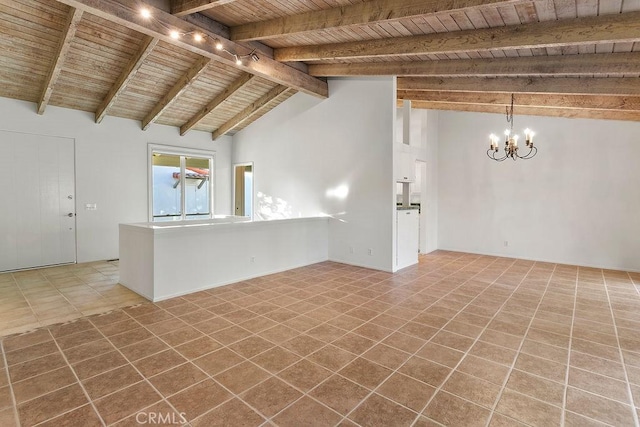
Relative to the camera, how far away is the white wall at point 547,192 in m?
5.88

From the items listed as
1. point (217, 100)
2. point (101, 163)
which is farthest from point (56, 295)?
→ point (217, 100)

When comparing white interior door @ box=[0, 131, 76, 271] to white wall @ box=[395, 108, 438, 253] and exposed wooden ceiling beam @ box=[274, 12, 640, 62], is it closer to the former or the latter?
exposed wooden ceiling beam @ box=[274, 12, 640, 62]

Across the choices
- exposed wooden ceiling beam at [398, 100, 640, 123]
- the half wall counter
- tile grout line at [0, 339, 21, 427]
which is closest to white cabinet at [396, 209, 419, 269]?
the half wall counter

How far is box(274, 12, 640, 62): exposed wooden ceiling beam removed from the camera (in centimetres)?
289

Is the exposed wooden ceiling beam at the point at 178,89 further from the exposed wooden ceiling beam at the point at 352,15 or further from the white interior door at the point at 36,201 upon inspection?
the white interior door at the point at 36,201

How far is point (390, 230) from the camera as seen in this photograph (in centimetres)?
559

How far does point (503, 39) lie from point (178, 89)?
509 centimetres

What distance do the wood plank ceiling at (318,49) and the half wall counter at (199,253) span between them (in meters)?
2.38

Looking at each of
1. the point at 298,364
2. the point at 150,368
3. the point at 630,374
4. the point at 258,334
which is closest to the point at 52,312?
the point at 150,368

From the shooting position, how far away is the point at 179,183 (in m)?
7.82

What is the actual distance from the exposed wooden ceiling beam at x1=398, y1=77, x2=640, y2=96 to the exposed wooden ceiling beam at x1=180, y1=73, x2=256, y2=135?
2.83m

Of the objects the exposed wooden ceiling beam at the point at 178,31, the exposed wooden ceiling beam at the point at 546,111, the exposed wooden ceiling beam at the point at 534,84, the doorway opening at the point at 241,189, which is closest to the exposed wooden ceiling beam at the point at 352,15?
the exposed wooden ceiling beam at the point at 178,31

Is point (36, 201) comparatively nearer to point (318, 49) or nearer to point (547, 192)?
point (318, 49)

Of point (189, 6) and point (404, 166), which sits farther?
point (404, 166)
